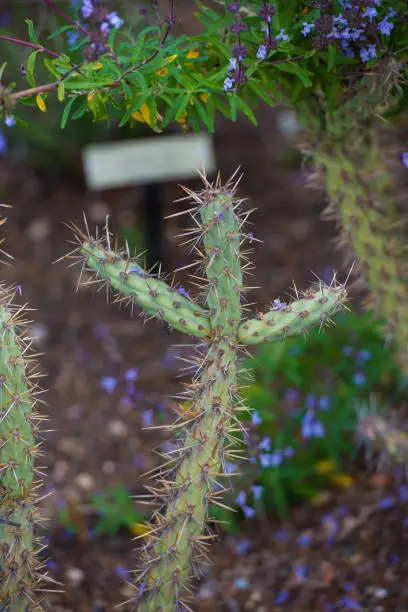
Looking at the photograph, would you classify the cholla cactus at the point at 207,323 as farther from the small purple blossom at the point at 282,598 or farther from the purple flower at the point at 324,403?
the purple flower at the point at 324,403

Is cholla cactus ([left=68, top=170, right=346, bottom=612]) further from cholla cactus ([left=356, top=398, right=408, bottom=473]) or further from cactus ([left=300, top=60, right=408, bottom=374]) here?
cholla cactus ([left=356, top=398, right=408, bottom=473])

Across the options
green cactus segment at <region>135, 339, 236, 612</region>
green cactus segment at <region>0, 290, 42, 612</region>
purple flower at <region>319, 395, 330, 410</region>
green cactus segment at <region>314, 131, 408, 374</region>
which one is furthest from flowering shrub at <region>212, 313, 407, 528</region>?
green cactus segment at <region>0, 290, 42, 612</region>

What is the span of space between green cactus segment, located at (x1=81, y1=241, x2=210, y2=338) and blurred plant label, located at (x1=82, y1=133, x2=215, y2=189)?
1948 mm

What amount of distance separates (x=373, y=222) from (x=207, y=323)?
2.60 ft

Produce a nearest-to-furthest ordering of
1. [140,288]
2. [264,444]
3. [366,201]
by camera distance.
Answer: [140,288] → [264,444] → [366,201]

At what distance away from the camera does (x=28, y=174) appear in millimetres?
4539

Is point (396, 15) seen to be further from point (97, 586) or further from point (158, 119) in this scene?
point (97, 586)

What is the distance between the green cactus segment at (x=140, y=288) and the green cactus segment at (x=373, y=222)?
0.73m

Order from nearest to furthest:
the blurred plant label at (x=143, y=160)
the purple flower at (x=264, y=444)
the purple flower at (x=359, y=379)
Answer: the purple flower at (x=264, y=444) → the purple flower at (x=359, y=379) → the blurred plant label at (x=143, y=160)

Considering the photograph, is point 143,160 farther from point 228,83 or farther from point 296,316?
point 296,316

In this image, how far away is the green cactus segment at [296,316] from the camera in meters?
1.48

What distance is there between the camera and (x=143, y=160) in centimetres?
337

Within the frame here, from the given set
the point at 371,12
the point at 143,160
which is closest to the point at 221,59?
the point at 371,12

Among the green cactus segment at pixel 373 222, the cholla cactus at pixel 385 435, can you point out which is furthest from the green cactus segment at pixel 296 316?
the cholla cactus at pixel 385 435
